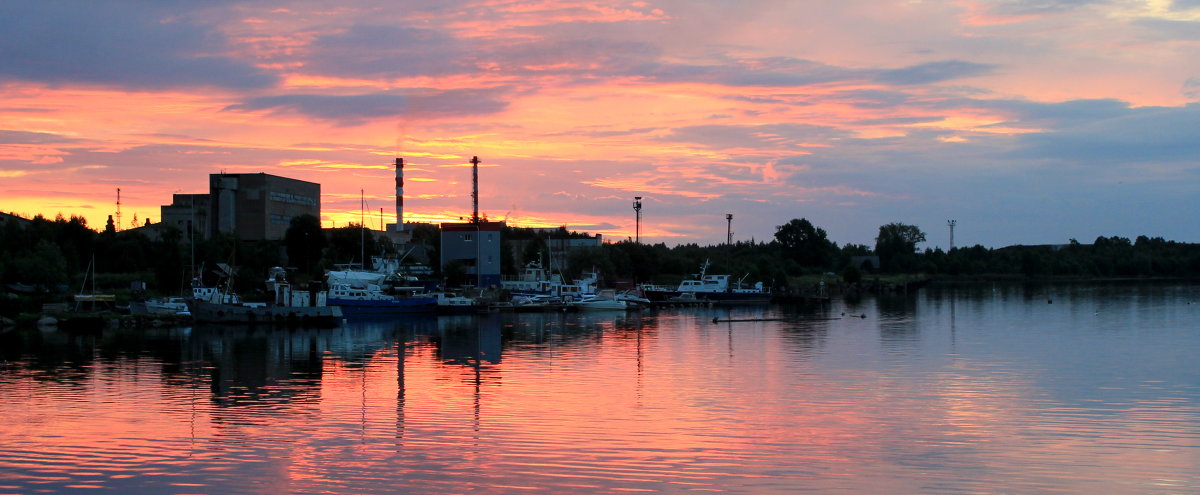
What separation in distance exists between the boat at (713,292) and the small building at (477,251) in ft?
46.0

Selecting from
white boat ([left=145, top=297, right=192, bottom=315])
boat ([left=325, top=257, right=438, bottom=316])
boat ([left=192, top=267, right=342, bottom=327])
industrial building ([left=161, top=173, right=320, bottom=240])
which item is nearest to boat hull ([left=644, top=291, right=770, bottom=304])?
boat ([left=325, top=257, right=438, bottom=316])

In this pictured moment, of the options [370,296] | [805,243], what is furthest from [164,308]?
[805,243]

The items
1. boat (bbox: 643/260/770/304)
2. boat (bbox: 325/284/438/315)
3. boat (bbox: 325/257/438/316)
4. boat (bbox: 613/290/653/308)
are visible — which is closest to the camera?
boat (bbox: 325/284/438/315)

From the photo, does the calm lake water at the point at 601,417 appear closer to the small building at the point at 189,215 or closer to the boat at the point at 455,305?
the boat at the point at 455,305

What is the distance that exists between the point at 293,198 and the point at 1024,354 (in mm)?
84530

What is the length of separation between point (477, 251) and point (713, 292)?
2181 cm

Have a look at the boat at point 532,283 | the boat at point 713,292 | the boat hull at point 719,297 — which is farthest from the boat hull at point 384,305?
the boat at point 713,292

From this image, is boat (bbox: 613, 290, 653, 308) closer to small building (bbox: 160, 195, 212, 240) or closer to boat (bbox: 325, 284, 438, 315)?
boat (bbox: 325, 284, 438, 315)

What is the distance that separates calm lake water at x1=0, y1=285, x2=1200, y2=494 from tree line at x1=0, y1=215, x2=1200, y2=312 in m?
→ 30.2

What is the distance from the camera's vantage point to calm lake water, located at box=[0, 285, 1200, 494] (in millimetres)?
17859

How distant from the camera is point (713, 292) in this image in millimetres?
97188

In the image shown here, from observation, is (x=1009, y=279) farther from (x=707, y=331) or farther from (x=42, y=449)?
(x=42, y=449)

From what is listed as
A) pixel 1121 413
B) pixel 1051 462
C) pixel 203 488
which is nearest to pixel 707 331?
pixel 1121 413

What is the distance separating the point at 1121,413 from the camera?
24594 millimetres
